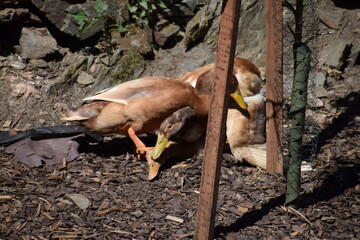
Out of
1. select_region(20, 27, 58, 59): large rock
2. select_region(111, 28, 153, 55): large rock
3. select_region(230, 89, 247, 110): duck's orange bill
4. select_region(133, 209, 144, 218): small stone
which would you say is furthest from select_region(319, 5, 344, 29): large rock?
select_region(133, 209, 144, 218): small stone

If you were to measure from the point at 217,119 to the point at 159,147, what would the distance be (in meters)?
1.51

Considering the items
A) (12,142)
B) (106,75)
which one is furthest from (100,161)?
(106,75)

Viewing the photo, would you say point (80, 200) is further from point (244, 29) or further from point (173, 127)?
point (244, 29)

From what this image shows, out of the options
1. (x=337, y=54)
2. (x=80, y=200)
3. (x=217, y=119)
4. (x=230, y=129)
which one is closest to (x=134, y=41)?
(x=230, y=129)

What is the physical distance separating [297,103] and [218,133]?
2.86ft

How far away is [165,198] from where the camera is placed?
4051mm

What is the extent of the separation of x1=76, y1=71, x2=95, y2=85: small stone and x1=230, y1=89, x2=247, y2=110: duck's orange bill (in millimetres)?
1849

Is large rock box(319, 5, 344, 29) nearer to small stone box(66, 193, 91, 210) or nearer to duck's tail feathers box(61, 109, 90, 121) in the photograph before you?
duck's tail feathers box(61, 109, 90, 121)

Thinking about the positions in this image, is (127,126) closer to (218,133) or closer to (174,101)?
(174,101)

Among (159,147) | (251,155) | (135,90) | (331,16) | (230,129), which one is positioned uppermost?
(331,16)

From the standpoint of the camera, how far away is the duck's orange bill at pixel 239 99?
4.73 metres

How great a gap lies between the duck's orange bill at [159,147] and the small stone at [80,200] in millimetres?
728

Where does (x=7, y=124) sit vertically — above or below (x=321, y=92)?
below

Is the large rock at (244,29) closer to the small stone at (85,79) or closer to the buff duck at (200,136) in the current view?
the small stone at (85,79)
